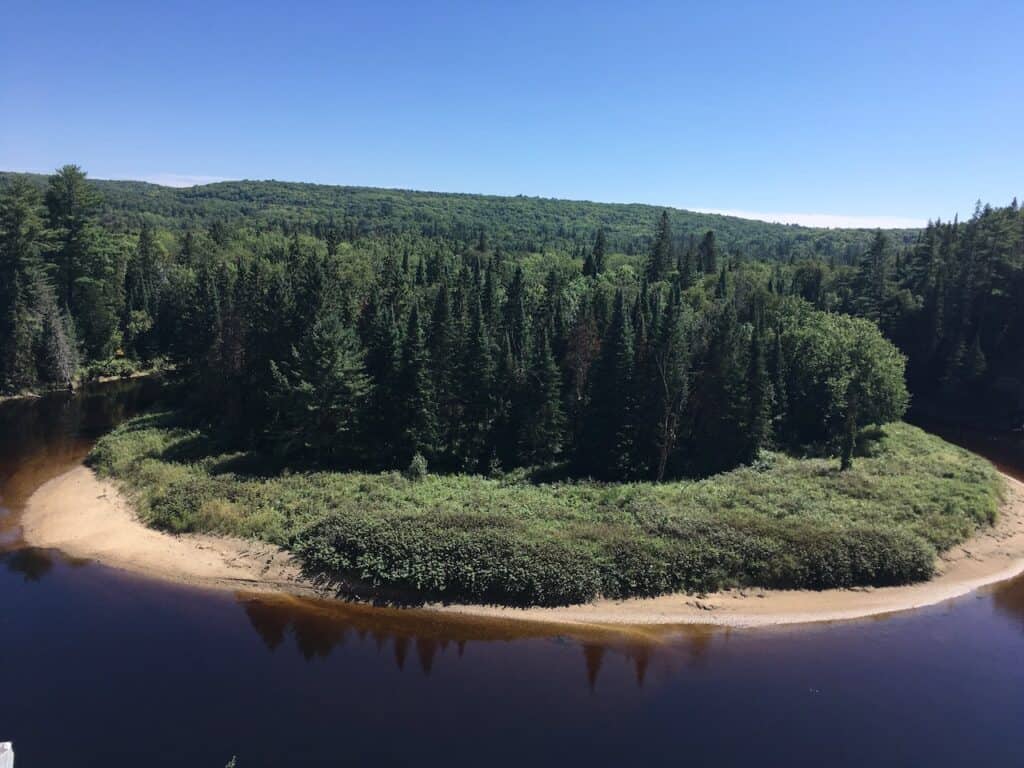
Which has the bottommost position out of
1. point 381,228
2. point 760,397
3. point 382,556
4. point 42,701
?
point 42,701

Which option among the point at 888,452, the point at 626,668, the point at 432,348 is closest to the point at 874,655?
the point at 626,668

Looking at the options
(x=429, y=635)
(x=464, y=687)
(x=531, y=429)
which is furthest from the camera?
(x=531, y=429)

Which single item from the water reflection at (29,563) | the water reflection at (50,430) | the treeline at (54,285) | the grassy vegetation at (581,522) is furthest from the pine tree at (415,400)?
the treeline at (54,285)

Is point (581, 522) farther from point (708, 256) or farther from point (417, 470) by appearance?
point (708, 256)

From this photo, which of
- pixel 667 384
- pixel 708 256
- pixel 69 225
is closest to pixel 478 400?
pixel 667 384

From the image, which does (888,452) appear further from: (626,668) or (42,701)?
(42,701)

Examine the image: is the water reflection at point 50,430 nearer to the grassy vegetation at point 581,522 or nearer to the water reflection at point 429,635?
the grassy vegetation at point 581,522
